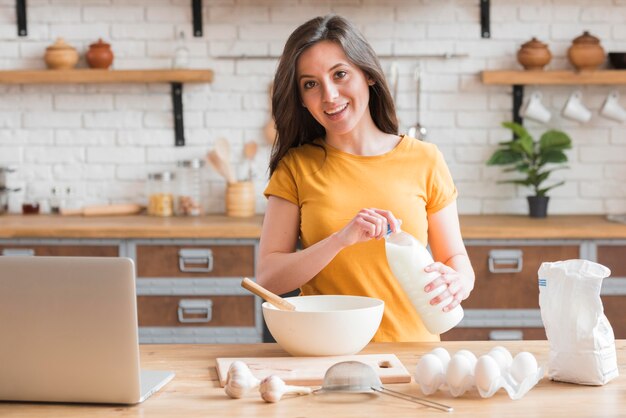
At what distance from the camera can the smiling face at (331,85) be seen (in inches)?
85.8

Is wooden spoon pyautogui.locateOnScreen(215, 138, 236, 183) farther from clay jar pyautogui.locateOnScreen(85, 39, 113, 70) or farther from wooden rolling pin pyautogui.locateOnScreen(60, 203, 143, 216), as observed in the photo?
clay jar pyautogui.locateOnScreen(85, 39, 113, 70)

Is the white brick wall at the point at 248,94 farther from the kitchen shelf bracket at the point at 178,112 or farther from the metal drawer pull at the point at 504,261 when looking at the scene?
the metal drawer pull at the point at 504,261

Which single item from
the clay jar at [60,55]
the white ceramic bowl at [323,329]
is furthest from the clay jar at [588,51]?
the white ceramic bowl at [323,329]

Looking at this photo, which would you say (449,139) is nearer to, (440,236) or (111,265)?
(440,236)

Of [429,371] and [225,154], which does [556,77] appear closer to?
[225,154]

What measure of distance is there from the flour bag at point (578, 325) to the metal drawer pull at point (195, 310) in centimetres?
224

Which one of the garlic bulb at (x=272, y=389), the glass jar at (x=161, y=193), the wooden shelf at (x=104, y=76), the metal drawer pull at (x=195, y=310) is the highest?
the wooden shelf at (x=104, y=76)

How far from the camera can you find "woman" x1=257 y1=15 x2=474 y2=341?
2197 millimetres

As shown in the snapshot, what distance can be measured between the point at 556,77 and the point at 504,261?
952 millimetres

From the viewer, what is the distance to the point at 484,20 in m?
4.19

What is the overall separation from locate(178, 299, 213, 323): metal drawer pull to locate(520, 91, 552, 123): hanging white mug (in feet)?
5.53

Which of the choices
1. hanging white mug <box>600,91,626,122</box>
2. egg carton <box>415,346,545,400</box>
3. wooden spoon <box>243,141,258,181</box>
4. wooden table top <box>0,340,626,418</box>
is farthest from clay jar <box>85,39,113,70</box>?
egg carton <box>415,346,545,400</box>

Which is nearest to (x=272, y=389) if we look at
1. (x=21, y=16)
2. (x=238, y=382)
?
(x=238, y=382)

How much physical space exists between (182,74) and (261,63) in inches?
15.7
